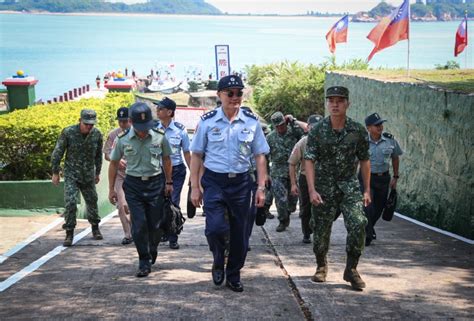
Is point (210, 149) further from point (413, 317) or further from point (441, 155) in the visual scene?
point (441, 155)

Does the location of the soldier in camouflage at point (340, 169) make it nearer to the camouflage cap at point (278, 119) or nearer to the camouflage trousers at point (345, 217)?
the camouflage trousers at point (345, 217)

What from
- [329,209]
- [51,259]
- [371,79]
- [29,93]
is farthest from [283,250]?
[29,93]

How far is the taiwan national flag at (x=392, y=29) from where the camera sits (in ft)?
52.2

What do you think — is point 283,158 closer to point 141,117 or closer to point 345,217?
point 141,117

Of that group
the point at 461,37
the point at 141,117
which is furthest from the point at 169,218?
the point at 461,37

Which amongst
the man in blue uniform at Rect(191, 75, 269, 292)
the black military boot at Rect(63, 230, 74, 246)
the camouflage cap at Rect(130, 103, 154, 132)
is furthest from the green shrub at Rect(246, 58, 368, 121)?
the man in blue uniform at Rect(191, 75, 269, 292)

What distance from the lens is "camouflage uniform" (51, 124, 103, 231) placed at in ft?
31.3

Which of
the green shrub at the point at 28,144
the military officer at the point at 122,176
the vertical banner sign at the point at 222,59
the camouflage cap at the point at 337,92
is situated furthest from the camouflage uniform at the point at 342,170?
the vertical banner sign at the point at 222,59

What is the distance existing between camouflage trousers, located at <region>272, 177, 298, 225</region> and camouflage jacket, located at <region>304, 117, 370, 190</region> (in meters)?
3.56

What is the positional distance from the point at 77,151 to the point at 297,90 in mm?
16063

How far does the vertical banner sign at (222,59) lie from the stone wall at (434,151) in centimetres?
989

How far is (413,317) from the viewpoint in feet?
20.1

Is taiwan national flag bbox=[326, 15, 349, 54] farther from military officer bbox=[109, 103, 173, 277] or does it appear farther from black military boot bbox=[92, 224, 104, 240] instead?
military officer bbox=[109, 103, 173, 277]

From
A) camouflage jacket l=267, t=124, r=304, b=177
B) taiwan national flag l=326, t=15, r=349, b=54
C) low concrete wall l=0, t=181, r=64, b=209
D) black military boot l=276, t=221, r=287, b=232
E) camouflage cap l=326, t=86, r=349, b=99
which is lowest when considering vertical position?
black military boot l=276, t=221, r=287, b=232
